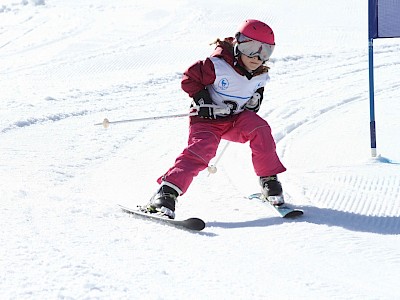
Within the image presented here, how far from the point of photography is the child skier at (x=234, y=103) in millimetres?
4297

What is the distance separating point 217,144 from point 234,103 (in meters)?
0.30

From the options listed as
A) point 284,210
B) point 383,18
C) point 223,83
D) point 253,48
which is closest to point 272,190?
point 284,210

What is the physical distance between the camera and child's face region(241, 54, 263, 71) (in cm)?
444

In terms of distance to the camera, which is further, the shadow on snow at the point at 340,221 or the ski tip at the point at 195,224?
the shadow on snow at the point at 340,221

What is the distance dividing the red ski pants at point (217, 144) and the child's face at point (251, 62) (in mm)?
273

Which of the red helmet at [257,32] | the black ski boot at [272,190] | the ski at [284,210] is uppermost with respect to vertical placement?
the red helmet at [257,32]

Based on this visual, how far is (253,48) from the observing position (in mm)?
4395

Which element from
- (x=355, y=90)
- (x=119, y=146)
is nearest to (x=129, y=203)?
(x=119, y=146)

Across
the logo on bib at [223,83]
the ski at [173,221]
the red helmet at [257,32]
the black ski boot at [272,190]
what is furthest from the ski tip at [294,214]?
the red helmet at [257,32]

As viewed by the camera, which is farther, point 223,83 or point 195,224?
point 223,83

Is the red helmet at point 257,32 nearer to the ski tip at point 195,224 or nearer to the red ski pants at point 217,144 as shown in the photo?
the red ski pants at point 217,144

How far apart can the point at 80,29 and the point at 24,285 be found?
1195 cm

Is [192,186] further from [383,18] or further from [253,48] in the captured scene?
[383,18]

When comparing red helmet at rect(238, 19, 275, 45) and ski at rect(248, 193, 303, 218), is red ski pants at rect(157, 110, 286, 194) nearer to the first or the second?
ski at rect(248, 193, 303, 218)
